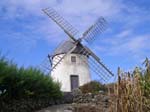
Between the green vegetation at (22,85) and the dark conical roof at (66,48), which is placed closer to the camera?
the green vegetation at (22,85)

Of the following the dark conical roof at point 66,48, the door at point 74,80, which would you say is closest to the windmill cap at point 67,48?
the dark conical roof at point 66,48

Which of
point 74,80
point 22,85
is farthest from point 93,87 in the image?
point 22,85

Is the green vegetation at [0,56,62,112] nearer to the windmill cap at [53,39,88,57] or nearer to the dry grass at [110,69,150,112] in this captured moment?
the windmill cap at [53,39,88,57]

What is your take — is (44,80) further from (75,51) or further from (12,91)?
(75,51)

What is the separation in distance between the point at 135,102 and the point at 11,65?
14628 millimetres

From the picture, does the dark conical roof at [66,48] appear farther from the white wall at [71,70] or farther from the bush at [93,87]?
the bush at [93,87]

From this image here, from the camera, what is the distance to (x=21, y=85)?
65.4 feet

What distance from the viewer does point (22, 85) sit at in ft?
65.9

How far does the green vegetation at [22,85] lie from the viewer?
19.0 meters

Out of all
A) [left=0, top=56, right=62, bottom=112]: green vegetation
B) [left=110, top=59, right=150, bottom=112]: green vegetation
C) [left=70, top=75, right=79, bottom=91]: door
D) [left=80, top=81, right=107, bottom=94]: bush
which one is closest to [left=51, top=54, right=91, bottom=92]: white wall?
[left=70, top=75, right=79, bottom=91]: door

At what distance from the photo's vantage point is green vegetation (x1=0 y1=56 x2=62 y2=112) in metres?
19.0

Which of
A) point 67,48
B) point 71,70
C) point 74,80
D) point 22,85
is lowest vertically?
point 22,85

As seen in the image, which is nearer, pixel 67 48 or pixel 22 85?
pixel 22 85

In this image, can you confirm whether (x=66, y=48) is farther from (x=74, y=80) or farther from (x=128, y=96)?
(x=128, y=96)
